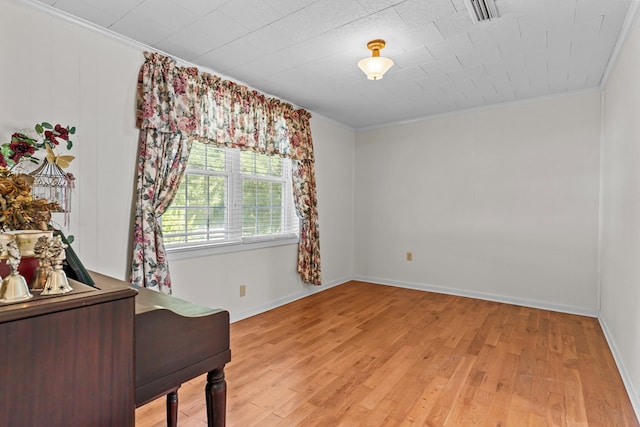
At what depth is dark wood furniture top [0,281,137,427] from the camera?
796 millimetres

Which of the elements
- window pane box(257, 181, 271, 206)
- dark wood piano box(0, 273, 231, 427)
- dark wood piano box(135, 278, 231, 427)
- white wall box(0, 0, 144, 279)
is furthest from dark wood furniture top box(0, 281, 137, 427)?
window pane box(257, 181, 271, 206)

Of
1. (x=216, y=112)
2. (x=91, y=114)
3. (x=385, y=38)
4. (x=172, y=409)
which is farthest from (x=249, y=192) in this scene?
(x=172, y=409)

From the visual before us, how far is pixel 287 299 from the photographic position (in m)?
4.08

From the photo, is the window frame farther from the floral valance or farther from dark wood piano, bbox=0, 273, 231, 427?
dark wood piano, bbox=0, 273, 231, 427

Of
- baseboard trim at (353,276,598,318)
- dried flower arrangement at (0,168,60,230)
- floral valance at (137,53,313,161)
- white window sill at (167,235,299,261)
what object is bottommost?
baseboard trim at (353,276,598,318)

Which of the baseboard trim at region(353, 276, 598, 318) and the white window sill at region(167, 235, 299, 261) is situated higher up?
the white window sill at region(167, 235, 299, 261)

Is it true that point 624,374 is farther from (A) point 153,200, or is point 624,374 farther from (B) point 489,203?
(A) point 153,200

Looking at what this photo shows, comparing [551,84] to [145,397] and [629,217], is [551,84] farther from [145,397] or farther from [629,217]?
[145,397]

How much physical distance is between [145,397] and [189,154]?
223 centimetres

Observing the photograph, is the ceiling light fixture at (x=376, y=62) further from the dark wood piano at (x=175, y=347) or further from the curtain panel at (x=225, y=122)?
the dark wood piano at (x=175, y=347)

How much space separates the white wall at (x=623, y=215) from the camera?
7.02 ft

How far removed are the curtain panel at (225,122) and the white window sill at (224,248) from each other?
0.68 feet

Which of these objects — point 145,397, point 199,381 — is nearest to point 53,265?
point 145,397

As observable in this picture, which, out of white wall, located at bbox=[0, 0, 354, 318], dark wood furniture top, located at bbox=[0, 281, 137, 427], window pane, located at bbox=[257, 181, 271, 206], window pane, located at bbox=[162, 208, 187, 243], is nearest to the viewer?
dark wood furniture top, located at bbox=[0, 281, 137, 427]
